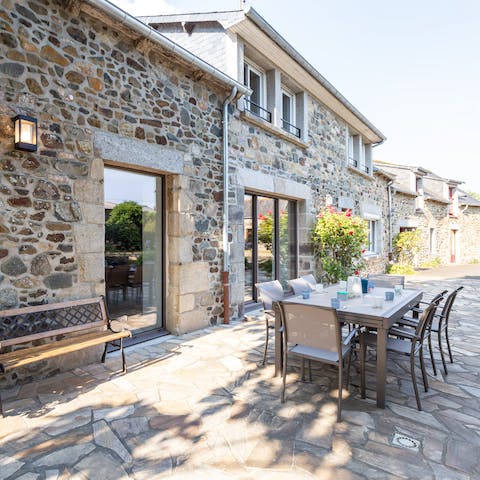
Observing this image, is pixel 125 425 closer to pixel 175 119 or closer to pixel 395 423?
pixel 395 423

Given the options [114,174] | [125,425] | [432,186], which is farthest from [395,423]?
[432,186]

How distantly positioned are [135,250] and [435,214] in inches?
746

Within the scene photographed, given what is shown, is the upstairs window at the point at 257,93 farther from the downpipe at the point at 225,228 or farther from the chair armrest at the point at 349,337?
the chair armrest at the point at 349,337

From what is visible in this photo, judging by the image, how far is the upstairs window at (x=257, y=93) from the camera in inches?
249

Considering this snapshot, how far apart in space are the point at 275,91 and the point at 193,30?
6.55 feet

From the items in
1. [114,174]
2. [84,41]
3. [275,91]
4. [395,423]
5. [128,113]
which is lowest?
[395,423]

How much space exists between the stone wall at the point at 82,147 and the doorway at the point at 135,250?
190mm

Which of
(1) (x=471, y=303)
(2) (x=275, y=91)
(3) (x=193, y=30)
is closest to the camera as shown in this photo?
(3) (x=193, y=30)

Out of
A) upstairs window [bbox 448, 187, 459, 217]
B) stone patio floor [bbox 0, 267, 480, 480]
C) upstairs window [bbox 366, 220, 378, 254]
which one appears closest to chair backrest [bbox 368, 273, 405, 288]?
stone patio floor [bbox 0, 267, 480, 480]

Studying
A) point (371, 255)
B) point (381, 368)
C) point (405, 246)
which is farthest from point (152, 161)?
point (405, 246)

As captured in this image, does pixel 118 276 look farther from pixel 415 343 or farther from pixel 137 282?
pixel 415 343

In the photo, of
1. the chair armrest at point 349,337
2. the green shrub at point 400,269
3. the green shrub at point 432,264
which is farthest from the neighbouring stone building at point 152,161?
the green shrub at point 432,264

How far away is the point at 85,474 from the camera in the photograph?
1.84 meters

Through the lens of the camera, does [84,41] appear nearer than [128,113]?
Yes
